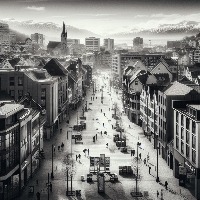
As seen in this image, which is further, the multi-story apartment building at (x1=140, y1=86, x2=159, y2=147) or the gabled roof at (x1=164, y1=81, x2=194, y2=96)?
the multi-story apartment building at (x1=140, y1=86, x2=159, y2=147)

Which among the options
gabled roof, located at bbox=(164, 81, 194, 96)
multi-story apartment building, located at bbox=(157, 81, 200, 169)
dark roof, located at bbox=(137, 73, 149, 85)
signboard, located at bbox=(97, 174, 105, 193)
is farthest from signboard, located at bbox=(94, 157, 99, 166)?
dark roof, located at bbox=(137, 73, 149, 85)

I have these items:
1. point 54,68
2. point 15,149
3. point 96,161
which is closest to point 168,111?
point 96,161

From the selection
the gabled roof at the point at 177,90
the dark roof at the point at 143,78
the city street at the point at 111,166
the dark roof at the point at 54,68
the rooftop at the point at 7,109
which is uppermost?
the dark roof at the point at 54,68

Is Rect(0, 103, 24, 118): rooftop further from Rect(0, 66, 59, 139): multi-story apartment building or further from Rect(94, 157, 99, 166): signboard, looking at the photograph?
Rect(0, 66, 59, 139): multi-story apartment building

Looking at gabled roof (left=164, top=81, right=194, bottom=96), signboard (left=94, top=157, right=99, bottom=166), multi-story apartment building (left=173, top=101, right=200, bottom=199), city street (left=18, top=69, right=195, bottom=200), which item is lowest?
city street (left=18, top=69, right=195, bottom=200)

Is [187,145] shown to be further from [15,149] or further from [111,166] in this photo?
[15,149]

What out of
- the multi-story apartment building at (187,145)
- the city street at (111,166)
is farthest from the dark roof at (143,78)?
the multi-story apartment building at (187,145)

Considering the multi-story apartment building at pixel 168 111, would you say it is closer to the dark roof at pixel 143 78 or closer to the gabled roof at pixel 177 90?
the gabled roof at pixel 177 90
